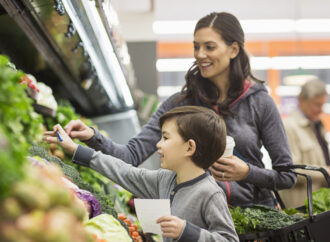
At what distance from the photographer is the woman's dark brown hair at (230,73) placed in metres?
2.31

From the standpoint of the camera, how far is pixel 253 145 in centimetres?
227

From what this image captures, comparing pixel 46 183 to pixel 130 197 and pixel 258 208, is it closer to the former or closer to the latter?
pixel 258 208

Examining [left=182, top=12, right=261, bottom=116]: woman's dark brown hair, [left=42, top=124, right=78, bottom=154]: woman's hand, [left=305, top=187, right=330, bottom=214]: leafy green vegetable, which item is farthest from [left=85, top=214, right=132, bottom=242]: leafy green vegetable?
[left=305, top=187, right=330, bottom=214]: leafy green vegetable

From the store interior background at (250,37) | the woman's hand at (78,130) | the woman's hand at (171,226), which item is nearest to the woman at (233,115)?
the woman's hand at (78,130)

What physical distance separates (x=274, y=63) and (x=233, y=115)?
12.9m

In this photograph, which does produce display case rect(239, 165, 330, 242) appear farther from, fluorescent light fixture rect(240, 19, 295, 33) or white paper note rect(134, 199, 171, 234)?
fluorescent light fixture rect(240, 19, 295, 33)

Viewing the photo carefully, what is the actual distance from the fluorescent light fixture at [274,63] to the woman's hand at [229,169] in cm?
1223

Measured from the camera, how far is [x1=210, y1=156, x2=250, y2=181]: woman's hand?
2.04 meters

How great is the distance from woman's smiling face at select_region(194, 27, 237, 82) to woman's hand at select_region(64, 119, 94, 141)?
62cm

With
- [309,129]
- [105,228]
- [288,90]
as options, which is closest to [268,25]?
[288,90]

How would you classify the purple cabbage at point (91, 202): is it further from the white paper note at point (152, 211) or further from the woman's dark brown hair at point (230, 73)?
the woman's dark brown hair at point (230, 73)

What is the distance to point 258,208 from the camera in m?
2.18

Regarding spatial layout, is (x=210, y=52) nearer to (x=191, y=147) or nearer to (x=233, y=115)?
(x=233, y=115)

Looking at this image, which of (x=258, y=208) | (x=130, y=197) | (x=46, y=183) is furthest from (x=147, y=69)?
(x=46, y=183)
